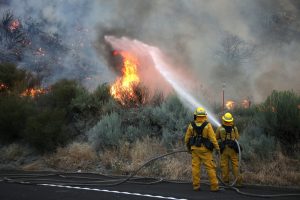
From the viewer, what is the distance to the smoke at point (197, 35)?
30.1 meters

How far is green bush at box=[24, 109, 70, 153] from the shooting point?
14.7 metres

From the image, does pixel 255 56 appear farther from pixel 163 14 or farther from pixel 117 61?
pixel 117 61

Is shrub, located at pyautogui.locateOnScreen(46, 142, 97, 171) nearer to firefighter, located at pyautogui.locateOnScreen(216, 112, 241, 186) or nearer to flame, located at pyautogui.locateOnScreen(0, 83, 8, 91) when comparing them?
firefighter, located at pyautogui.locateOnScreen(216, 112, 241, 186)

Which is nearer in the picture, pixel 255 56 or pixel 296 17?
pixel 255 56

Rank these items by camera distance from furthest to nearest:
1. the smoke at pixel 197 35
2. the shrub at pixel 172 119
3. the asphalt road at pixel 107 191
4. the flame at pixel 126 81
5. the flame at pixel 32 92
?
the smoke at pixel 197 35
the flame at pixel 32 92
the flame at pixel 126 81
the shrub at pixel 172 119
the asphalt road at pixel 107 191

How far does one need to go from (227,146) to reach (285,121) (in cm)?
263

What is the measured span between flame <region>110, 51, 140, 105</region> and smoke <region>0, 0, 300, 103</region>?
12.2 ft

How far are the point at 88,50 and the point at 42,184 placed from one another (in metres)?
29.2

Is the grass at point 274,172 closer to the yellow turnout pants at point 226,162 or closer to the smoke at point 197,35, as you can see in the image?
the yellow turnout pants at point 226,162

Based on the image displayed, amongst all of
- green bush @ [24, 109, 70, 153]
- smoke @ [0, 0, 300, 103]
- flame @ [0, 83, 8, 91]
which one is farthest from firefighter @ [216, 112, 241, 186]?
smoke @ [0, 0, 300, 103]

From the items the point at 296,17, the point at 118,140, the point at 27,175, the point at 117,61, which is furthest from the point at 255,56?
the point at 27,175

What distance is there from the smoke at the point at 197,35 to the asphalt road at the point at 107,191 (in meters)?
17.0

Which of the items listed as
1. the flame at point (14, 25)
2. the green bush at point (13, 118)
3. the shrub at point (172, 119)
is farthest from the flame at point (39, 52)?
the shrub at point (172, 119)

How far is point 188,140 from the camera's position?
30.2 ft
